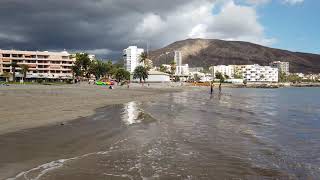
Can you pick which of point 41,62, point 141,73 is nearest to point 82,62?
point 41,62

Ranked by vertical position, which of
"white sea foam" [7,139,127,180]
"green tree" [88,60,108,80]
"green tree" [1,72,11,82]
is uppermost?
"green tree" [88,60,108,80]

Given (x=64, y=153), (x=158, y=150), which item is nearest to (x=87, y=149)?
(x=64, y=153)

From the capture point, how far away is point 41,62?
157500 millimetres

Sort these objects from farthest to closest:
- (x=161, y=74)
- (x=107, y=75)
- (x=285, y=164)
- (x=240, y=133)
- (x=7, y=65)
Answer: (x=107, y=75) < (x=161, y=74) < (x=7, y=65) < (x=240, y=133) < (x=285, y=164)

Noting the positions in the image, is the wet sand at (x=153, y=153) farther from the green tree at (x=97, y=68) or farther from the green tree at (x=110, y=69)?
the green tree at (x=110, y=69)

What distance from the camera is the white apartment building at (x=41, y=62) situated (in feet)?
496

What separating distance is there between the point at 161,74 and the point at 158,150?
15937 centimetres

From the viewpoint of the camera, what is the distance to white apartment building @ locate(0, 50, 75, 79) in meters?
151

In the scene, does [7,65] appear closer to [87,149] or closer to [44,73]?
[44,73]

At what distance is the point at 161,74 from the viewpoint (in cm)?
17175

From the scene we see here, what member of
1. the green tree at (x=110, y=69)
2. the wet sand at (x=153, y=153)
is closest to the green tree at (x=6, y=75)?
the green tree at (x=110, y=69)

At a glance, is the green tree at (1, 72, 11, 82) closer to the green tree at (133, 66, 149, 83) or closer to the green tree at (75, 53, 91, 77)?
the green tree at (75, 53, 91, 77)

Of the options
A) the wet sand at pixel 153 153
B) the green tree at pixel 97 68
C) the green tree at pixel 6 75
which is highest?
the green tree at pixel 97 68

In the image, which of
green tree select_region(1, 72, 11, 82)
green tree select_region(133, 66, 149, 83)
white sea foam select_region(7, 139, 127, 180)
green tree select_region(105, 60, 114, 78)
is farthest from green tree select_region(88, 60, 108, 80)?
white sea foam select_region(7, 139, 127, 180)
